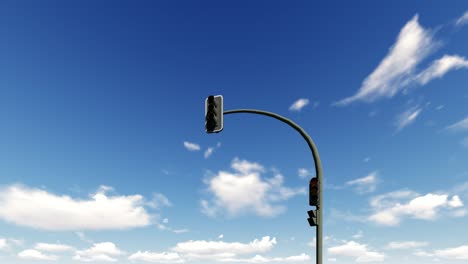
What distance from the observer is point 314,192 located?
11852 mm

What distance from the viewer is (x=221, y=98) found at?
12.4 meters

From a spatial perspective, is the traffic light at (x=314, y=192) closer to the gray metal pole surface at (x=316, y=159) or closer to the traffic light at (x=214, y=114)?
the gray metal pole surface at (x=316, y=159)

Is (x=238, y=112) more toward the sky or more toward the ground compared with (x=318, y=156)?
more toward the sky

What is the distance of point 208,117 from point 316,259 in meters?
4.95

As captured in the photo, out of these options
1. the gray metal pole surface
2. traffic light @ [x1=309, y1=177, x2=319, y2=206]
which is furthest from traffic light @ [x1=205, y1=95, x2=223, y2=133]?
traffic light @ [x1=309, y1=177, x2=319, y2=206]

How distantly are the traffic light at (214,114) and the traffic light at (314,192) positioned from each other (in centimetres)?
304

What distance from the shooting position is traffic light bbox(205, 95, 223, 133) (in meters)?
12.3

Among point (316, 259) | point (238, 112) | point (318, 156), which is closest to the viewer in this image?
point (316, 259)

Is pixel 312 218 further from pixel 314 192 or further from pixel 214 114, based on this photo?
pixel 214 114

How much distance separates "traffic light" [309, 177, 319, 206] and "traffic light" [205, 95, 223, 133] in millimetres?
3036

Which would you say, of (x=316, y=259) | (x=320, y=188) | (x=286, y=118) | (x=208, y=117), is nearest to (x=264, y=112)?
(x=286, y=118)

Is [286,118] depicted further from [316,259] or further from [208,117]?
[316,259]

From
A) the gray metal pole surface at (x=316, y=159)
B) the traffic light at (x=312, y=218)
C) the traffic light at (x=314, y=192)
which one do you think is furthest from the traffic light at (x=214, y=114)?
the traffic light at (x=312, y=218)

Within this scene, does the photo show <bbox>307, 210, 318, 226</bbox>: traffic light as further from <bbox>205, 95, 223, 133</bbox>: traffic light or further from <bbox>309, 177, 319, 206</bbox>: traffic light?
<bbox>205, 95, 223, 133</bbox>: traffic light
